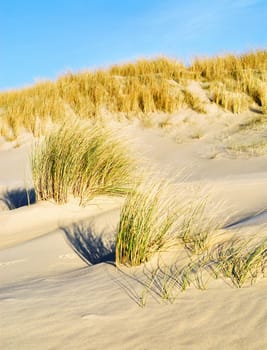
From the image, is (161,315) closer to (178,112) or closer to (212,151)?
(212,151)

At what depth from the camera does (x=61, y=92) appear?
9219 millimetres

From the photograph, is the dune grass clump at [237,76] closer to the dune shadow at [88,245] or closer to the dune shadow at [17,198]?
the dune shadow at [17,198]

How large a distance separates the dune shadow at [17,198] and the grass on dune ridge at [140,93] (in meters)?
2.25

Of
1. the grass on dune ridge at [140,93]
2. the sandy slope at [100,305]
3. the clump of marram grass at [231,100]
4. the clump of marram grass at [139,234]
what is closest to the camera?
the sandy slope at [100,305]

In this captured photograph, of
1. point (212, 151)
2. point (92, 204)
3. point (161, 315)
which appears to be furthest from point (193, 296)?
point (212, 151)

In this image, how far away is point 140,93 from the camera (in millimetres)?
8648

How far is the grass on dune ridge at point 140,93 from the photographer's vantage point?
27.6 ft

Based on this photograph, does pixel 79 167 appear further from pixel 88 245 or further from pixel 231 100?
pixel 231 100

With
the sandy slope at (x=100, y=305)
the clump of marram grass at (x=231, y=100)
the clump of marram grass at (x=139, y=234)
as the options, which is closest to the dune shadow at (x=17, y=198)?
→ the sandy slope at (x=100, y=305)

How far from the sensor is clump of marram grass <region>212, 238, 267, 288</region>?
6.85ft

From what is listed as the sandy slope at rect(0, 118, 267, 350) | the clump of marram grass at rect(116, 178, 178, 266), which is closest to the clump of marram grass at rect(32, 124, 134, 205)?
the sandy slope at rect(0, 118, 267, 350)

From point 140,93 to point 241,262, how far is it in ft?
22.2

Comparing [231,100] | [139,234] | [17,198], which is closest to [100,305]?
[139,234]

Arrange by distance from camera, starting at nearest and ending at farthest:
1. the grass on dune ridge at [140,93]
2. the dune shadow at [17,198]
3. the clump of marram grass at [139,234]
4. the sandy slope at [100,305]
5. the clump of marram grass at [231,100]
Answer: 1. the sandy slope at [100,305]
2. the clump of marram grass at [139,234]
3. the dune shadow at [17,198]
4. the clump of marram grass at [231,100]
5. the grass on dune ridge at [140,93]
